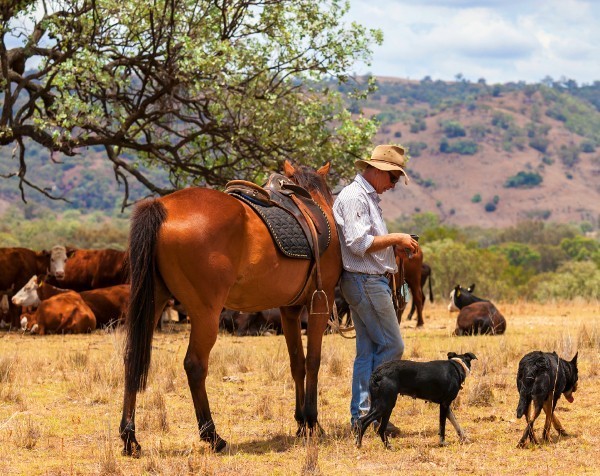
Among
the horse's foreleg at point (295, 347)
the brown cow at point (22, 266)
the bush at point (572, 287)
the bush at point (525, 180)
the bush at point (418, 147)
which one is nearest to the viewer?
the horse's foreleg at point (295, 347)

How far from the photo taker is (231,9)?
17.7m

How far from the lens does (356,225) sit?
748cm

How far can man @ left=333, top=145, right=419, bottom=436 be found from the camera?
755 centimetres

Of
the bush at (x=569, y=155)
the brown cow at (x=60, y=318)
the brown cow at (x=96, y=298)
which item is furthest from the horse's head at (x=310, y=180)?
the bush at (x=569, y=155)

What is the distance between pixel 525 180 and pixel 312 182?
162913mm

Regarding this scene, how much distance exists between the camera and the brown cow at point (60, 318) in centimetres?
1642

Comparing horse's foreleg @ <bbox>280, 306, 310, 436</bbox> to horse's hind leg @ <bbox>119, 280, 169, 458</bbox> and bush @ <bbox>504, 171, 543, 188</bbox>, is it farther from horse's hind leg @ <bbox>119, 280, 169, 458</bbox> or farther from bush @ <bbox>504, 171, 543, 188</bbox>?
bush @ <bbox>504, 171, 543, 188</bbox>

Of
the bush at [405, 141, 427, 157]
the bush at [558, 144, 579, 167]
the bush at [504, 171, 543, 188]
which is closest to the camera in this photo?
the bush at [504, 171, 543, 188]

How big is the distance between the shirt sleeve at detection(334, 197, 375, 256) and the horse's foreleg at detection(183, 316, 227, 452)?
1346mm

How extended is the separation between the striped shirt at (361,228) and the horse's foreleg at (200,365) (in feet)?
4.45

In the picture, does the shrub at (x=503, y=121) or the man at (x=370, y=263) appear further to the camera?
the shrub at (x=503, y=121)

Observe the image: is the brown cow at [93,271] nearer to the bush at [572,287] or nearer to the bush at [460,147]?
the bush at [572,287]

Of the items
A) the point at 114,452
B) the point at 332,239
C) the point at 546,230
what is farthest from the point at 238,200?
the point at 546,230

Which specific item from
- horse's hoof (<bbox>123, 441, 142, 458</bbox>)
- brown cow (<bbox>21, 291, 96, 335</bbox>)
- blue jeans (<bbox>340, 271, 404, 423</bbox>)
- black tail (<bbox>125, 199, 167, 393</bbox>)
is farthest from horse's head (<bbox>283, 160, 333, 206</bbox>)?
brown cow (<bbox>21, 291, 96, 335</bbox>)
